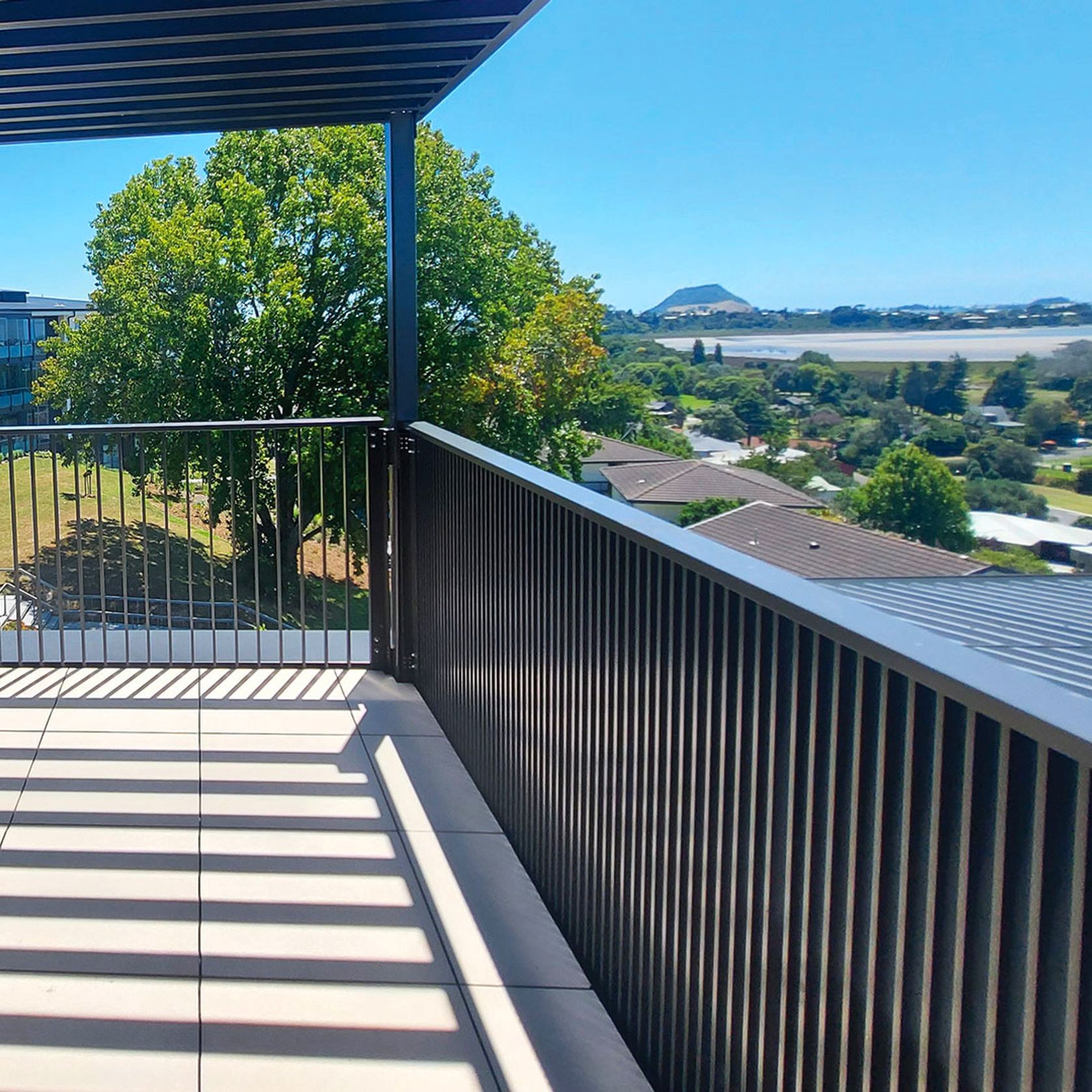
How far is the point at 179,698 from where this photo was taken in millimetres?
4609

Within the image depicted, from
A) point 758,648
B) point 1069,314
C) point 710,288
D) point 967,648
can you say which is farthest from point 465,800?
point 710,288

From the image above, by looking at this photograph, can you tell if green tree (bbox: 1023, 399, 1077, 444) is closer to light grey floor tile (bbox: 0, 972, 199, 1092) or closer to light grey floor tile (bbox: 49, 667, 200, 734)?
light grey floor tile (bbox: 49, 667, 200, 734)

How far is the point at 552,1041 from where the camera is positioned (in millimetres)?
2215

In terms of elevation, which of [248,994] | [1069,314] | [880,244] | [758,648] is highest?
[880,244]

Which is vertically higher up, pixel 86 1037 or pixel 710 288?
pixel 710 288

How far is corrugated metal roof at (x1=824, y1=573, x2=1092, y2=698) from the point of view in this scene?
4441 millimetres

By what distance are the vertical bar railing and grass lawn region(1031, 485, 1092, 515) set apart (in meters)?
2.88

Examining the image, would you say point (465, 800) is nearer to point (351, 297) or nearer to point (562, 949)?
point (562, 949)

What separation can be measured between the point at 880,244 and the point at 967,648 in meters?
33.3

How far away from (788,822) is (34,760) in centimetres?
314

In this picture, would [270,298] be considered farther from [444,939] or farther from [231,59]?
[444,939]

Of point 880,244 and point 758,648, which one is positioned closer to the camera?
point 758,648

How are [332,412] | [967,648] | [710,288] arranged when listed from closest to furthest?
[967,648], [710,288], [332,412]

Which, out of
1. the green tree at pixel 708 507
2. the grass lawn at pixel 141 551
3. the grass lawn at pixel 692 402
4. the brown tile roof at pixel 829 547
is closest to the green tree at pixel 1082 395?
the brown tile roof at pixel 829 547
